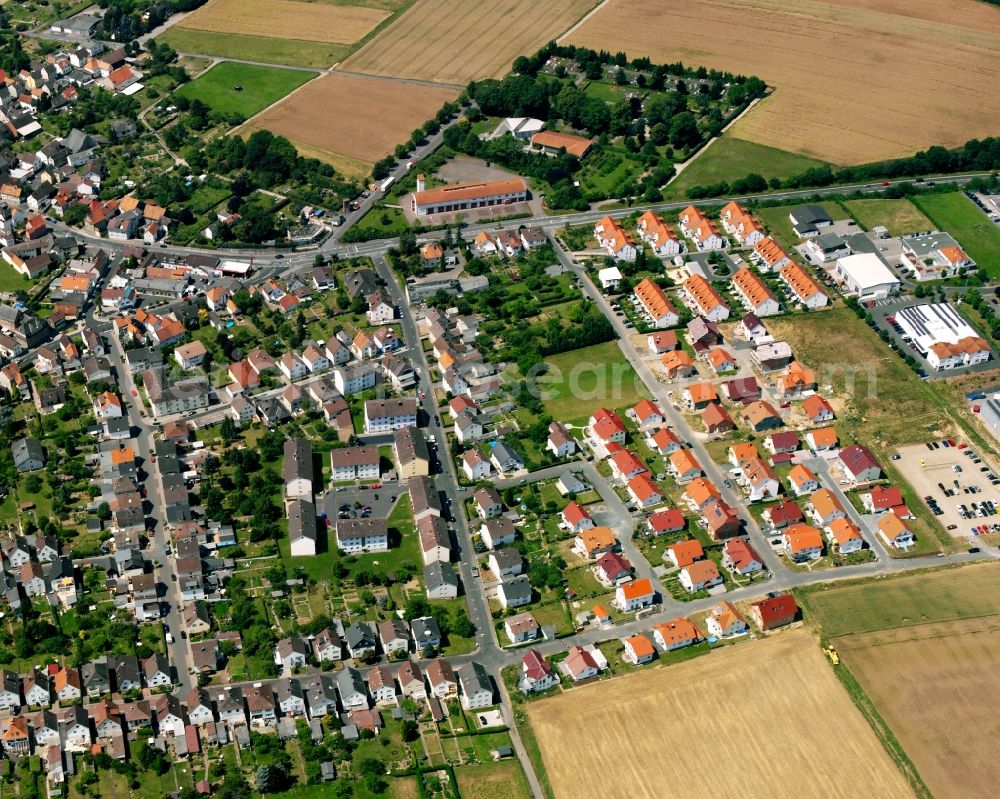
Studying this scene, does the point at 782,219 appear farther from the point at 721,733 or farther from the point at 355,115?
the point at 721,733

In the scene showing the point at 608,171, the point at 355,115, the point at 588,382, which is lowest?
the point at 588,382

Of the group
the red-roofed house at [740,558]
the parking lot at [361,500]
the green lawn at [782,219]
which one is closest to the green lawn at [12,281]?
the parking lot at [361,500]

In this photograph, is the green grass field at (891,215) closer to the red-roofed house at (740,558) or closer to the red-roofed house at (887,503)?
the red-roofed house at (887,503)

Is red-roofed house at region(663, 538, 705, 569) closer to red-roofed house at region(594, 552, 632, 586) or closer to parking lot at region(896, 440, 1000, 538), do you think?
red-roofed house at region(594, 552, 632, 586)

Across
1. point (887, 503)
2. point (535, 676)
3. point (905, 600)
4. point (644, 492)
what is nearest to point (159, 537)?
point (535, 676)

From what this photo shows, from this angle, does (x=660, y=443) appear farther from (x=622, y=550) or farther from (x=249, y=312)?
(x=249, y=312)

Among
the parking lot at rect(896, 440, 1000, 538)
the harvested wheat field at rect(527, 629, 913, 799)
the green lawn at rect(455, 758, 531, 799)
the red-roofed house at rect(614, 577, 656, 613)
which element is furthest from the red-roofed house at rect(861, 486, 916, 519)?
the green lawn at rect(455, 758, 531, 799)
